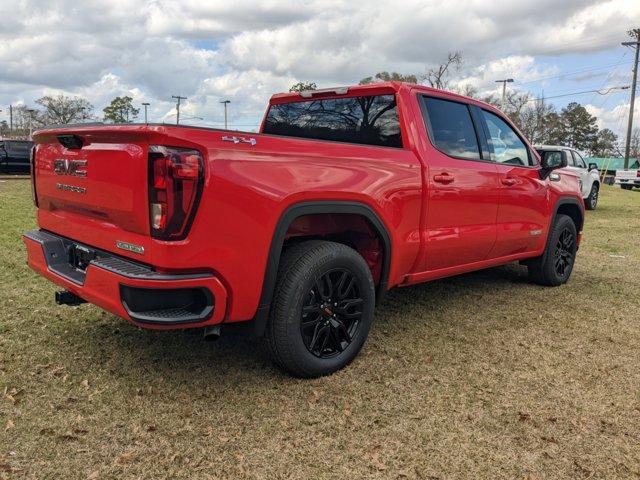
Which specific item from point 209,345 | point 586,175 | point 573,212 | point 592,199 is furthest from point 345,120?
point 592,199

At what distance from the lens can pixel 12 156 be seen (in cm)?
2014

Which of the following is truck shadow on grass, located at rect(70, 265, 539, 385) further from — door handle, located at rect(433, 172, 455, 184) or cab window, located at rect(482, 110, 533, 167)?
cab window, located at rect(482, 110, 533, 167)

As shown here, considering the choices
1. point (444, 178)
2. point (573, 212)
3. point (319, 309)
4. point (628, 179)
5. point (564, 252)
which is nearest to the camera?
point (319, 309)

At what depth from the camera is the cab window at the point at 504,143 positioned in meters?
4.81

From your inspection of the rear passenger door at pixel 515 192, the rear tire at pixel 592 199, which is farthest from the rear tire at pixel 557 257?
the rear tire at pixel 592 199

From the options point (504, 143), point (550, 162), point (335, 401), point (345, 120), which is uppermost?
point (345, 120)

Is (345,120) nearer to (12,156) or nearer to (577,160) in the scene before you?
(577,160)

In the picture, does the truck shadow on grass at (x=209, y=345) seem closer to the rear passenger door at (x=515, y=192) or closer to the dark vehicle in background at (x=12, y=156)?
the rear passenger door at (x=515, y=192)

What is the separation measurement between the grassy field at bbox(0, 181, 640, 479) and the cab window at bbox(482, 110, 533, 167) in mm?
1412

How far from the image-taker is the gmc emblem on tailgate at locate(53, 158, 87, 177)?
10.0 feet

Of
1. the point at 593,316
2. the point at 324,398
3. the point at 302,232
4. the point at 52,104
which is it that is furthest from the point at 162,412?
the point at 52,104

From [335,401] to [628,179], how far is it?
2978 cm

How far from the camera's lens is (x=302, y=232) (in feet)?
11.4

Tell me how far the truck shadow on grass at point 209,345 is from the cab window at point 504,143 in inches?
53.4
